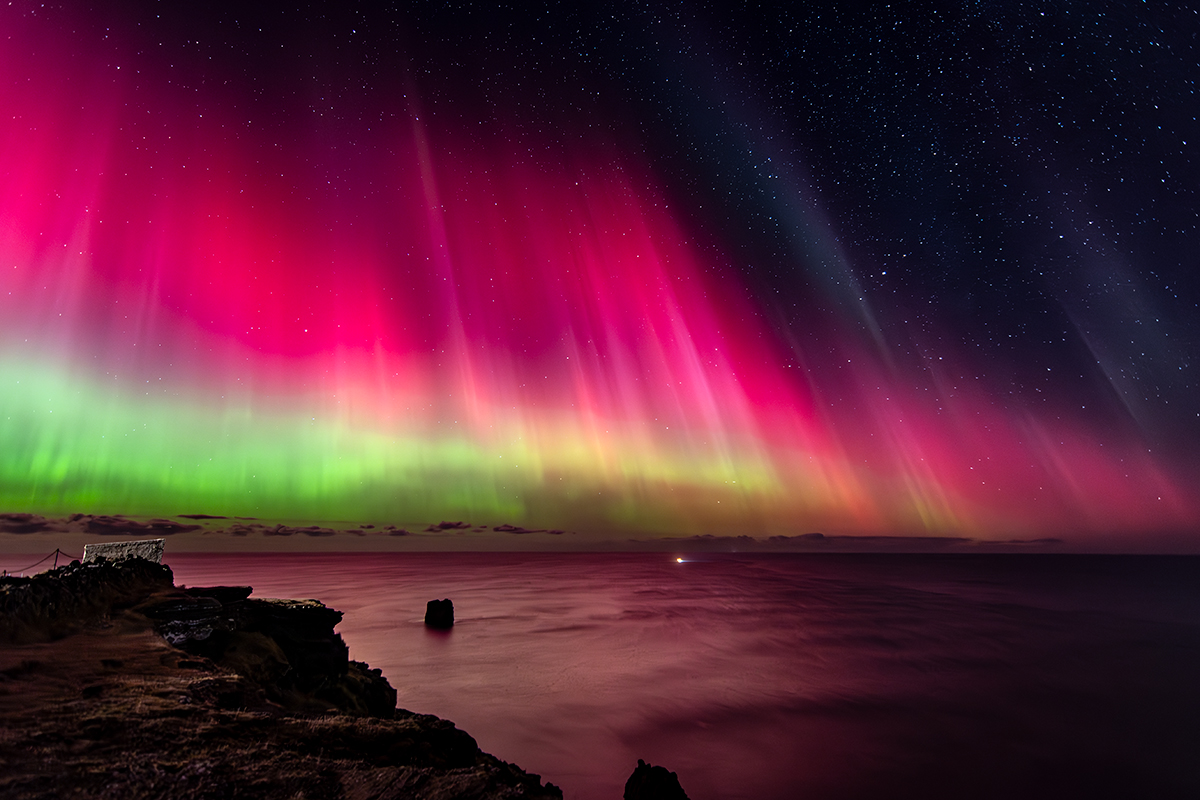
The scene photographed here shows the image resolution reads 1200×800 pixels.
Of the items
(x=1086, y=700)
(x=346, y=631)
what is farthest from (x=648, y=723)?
(x=346, y=631)

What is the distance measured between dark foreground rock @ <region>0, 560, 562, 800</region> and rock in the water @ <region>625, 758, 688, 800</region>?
189cm

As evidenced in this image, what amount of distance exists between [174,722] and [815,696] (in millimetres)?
23711

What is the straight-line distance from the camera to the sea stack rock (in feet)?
121

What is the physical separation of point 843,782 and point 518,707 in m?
11.4

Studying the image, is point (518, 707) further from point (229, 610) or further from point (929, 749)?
point (929, 749)

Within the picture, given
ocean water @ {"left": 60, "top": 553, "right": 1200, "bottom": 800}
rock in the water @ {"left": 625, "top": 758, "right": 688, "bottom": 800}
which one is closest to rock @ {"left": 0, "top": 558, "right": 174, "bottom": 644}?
rock in the water @ {"left": 625, "top": 758, "right": 688, "bottom": 800}

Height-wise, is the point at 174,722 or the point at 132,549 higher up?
the point at 132,549

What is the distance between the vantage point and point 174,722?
253 inches

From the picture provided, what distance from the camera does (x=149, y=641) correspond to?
31.3ft

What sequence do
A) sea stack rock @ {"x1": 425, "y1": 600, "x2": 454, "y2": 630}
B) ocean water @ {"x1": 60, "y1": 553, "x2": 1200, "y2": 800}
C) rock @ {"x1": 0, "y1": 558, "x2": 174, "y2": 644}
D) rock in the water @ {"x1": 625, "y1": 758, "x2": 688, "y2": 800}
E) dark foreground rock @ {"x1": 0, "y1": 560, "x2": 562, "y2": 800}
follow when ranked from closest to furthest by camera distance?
dark foreground rock @ {"x1": 0, "y1": 560, "x2": 562, "y2": 800}
rock in the water @ {"x1": 625, "y1": 758, "x2": 688, "y2": 800}
rock @ {"x1": 0, "y1": 558, "x2": 174, "y2": 644}
ocean water @ {"x1": 60, "y1": 553, "x2": 1200, "y2": 800}
sea stack rock @ {"x1": 425, "y1": 600, "x2": 454, "y2": 630}

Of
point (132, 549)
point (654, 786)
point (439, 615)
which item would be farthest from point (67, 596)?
point (439, 615)

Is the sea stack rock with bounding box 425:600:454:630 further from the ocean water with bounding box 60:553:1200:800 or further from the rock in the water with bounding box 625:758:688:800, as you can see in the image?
the rock in the water with bounding box 625:758:688:800

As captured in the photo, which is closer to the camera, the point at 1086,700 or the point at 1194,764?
the point at 1194,764

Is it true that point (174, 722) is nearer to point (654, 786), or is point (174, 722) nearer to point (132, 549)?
point (654, 786)
